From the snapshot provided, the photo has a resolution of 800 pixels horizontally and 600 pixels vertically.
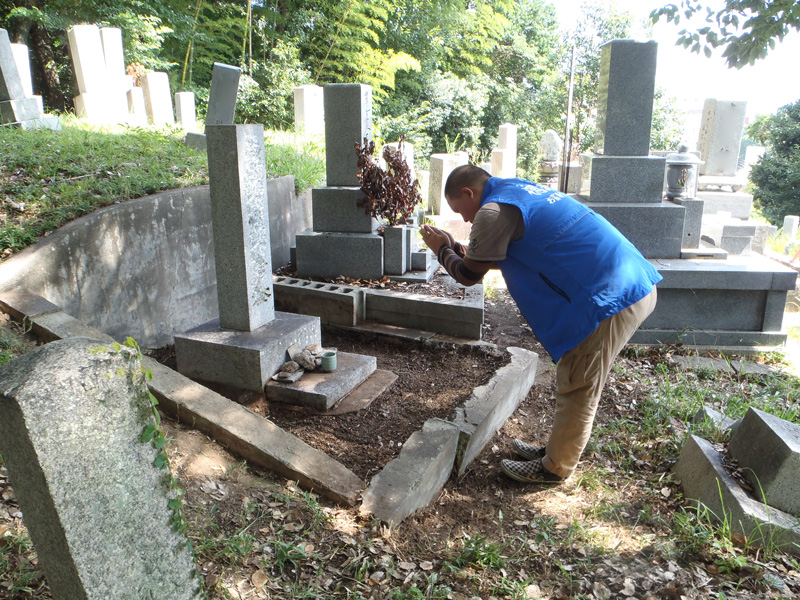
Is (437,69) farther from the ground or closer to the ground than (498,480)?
farther from the ground

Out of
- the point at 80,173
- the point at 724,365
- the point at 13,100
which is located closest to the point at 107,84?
the point at 13,100

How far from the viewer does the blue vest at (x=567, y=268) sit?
2830 mm

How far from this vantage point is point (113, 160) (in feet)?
18.4

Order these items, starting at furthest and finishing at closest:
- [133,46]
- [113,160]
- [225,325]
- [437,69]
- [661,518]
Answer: [437,69] < [133,46] < [113,160] < [225,325] < [661,518]

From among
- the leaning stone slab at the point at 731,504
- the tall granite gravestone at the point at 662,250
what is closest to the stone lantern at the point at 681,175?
the tall granite gravestone at the point at 662,250

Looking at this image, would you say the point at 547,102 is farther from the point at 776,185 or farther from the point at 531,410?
the point at 531,410

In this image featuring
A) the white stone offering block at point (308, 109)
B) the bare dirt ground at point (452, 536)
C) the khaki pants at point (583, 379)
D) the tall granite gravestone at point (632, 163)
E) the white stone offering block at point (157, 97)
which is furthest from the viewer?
the white stone offering block at point (308, 109)

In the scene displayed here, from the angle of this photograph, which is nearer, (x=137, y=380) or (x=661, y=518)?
(x=137, y=380)

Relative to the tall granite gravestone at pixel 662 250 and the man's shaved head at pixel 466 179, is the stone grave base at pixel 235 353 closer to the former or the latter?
the man's shaved head at pixel 466 179

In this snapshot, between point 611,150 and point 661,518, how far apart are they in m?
4.50

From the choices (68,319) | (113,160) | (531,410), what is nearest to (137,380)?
(68,319)

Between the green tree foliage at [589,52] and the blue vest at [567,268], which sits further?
the green tree foliage at [589,52]

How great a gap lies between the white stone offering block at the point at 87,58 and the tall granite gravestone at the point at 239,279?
26.9 ft

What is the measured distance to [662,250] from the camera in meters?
6.20
